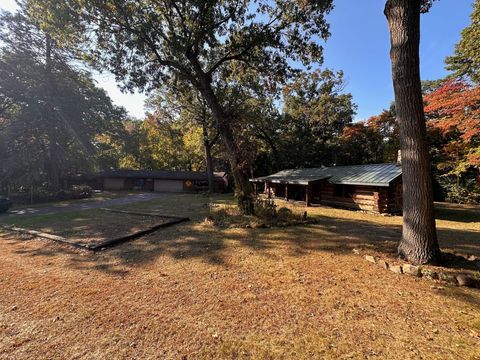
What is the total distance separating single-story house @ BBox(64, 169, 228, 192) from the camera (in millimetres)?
33312

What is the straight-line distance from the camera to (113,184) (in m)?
35.6

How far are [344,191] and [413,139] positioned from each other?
11915mm

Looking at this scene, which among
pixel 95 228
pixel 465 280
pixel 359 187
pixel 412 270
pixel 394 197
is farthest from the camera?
pixel 359 187

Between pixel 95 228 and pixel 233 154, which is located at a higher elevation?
pixel 233 154

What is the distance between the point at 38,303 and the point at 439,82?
87.4ft

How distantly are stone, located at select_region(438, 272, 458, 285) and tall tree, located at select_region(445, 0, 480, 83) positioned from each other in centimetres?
1525

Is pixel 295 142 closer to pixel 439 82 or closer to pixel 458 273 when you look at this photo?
pixel 439 82

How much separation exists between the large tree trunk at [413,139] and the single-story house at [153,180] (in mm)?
27179

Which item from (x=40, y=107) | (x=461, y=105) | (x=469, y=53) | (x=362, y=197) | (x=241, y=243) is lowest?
(x=241, y=243)

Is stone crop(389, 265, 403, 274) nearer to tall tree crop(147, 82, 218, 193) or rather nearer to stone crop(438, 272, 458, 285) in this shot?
stone crop(438, 272, 458, 285)

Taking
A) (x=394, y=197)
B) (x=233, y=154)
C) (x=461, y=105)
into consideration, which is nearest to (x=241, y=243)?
(x=233, y=154)

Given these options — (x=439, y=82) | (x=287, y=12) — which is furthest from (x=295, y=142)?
(x=287, y=12)

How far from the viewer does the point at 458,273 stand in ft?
15.3

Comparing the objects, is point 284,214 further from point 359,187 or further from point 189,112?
point 189,112
